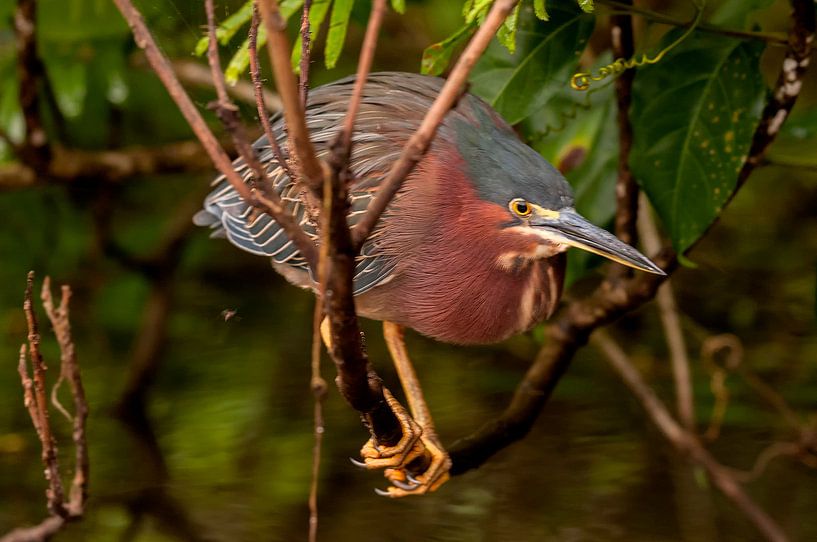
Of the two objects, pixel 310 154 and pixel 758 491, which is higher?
pixel 310 154

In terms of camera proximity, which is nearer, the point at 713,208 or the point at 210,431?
the point at 713,208

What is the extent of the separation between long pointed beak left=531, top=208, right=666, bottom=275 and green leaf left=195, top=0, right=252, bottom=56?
55 centimetres

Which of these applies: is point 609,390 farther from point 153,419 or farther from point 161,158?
point 161,158

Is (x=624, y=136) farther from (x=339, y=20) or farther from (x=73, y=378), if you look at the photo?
(x=73, y=378)

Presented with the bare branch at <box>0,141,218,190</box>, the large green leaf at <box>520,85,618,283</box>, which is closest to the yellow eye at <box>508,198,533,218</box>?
the large green leaf at <box>520,85,618,283</box>

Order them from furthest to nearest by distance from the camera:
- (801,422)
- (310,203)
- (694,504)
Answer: (801,422), (694,504), (310,203)

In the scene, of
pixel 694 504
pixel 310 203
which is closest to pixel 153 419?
pixel 694 504

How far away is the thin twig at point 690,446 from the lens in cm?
229

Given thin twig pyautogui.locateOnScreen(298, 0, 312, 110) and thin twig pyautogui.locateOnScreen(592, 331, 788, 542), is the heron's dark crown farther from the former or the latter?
thin twig pyautogui.locateOnScreen(592, 331, 788, 542)

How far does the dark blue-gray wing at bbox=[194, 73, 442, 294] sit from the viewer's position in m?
1.87

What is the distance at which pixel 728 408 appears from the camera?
2.96 m

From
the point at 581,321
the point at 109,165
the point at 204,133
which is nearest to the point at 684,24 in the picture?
the point at 581,321

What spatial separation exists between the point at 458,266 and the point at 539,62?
0.40 metres

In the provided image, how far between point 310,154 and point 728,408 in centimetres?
229
